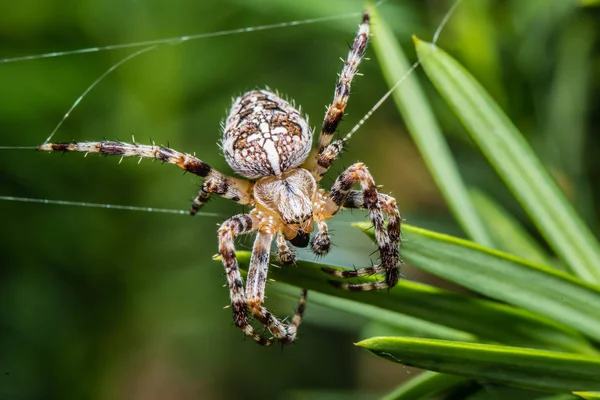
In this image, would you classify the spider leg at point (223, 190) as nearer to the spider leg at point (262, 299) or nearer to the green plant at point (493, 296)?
the spider leg at point (262, 299)

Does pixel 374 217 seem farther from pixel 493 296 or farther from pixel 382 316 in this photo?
pixel 493 296

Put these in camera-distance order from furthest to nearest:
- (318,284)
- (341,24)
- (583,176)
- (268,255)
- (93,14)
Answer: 1. (93,14)
2. (341,24)
3. (583,176)
4. (268,255)
5. (318,284)

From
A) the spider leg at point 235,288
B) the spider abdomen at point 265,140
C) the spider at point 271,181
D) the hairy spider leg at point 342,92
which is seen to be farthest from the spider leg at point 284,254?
the hairy spider leg at point 342,92

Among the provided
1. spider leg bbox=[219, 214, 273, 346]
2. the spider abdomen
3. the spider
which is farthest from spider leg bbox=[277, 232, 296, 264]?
the spider abdomen

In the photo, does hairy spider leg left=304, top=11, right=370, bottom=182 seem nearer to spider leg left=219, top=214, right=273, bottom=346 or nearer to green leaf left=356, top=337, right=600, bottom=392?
spider leg left=219, top=214, right=273, bottom=346

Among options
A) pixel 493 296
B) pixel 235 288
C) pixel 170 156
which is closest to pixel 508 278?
pixel 493 296

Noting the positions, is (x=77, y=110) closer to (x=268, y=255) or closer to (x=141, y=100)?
(x=141, y=100)

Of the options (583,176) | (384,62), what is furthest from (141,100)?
(583,176)
